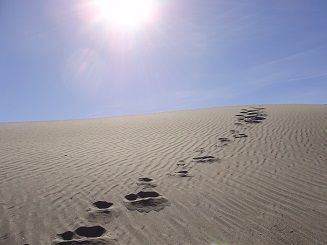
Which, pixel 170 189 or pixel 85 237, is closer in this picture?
pixel 85 237

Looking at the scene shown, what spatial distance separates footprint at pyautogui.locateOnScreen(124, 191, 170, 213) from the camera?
21.2ft

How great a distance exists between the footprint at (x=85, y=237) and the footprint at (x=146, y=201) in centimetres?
94

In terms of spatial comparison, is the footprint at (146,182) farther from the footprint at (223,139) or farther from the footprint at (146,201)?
the footprint at (223,139)

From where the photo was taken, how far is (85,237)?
5.44m

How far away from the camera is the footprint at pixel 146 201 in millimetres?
6453

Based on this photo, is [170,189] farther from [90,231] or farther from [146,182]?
[90,231]

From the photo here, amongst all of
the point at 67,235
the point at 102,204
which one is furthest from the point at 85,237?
the point at 102,204

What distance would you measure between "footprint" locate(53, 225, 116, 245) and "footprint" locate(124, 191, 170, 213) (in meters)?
0.94

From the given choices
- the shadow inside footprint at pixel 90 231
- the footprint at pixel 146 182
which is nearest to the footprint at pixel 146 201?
the footprint at pixel 146 182

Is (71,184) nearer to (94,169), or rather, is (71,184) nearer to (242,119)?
(94,169)

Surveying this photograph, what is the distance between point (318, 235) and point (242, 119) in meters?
11.4

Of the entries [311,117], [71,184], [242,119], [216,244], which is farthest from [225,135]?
[216,244]

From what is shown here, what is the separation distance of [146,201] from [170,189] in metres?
0.84

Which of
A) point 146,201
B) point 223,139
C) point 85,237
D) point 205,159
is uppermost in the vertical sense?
point 223,139
